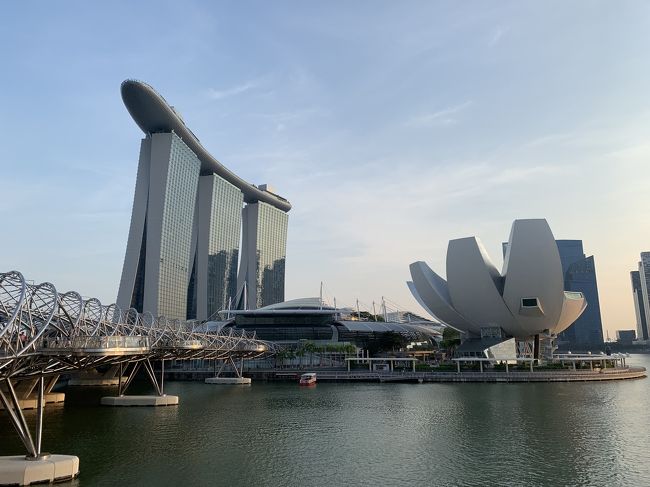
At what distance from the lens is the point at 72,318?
87.2 feet

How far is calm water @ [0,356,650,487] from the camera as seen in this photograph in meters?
19.8

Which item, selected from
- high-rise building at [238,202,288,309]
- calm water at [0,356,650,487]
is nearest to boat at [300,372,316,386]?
calm water at [0,356,650,487]

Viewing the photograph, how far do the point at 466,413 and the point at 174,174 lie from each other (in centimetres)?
8624

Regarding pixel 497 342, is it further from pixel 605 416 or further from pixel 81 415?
pixel 81 415

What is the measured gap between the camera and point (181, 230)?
10962cm

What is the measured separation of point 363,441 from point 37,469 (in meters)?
14.3

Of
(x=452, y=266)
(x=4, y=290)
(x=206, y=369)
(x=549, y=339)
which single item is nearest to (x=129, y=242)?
(x=206, y=369)

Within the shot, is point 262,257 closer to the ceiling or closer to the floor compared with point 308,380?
closer to the ceiling

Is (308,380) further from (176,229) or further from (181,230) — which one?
(181,230)

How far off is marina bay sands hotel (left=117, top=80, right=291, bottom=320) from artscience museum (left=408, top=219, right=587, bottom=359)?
53.5 m

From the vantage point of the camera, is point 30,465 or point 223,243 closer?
point 30,465

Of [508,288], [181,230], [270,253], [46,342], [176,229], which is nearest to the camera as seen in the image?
[46,342]

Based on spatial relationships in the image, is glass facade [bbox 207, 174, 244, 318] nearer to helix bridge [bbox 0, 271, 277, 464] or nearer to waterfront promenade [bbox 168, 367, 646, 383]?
waterfront promenade [bbox 168, 367, 646, 383]

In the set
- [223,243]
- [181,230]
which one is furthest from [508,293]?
[223,243]
